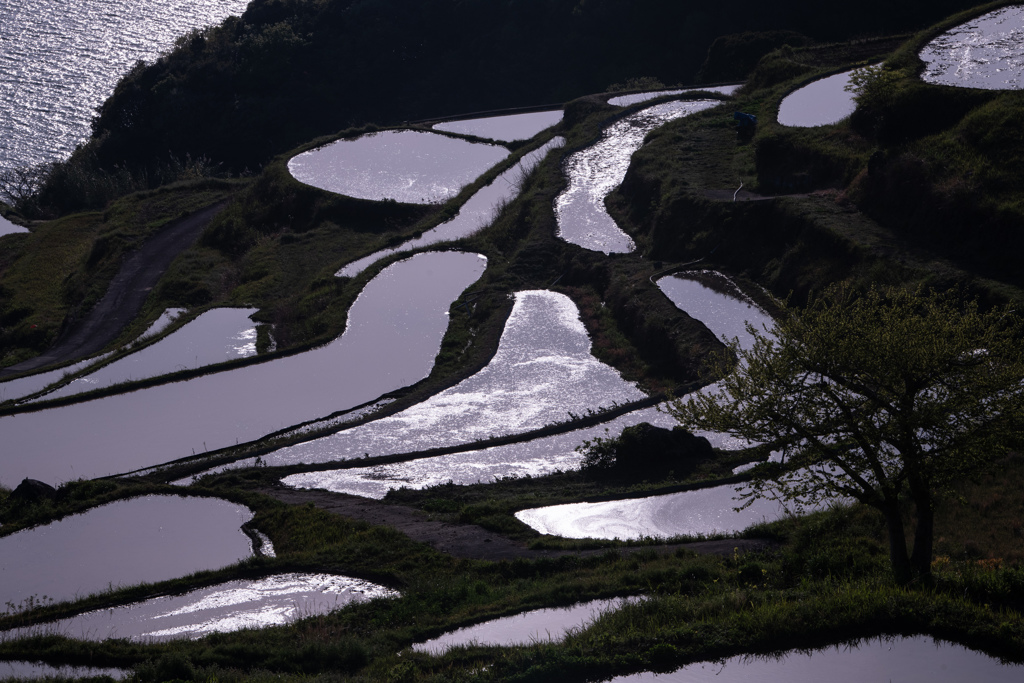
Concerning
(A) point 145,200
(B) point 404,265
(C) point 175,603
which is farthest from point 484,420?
(A) point 145,200

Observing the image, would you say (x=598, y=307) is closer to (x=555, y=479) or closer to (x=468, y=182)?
(x=555, y=479)

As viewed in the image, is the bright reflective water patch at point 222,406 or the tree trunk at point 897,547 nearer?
the tree trunk at point 897,547

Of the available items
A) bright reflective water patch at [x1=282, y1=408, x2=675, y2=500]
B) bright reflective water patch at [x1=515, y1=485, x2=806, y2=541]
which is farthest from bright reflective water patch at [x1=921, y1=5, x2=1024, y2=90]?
bright reflective water patch at [x1=515, y1=485, x2=806, y2=541]

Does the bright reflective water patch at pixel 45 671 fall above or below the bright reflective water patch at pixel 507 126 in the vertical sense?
below

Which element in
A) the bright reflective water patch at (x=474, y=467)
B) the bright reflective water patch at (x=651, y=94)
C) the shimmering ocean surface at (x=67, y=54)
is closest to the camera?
the bright reflective water patch at (x=474, y=467)

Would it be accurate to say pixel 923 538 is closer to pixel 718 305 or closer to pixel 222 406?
pixel 718 305

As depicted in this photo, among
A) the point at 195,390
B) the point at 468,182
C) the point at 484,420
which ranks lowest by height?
the point at 484,420

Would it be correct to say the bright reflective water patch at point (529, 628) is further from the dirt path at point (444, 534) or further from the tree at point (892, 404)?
the tree at point (892, 404)

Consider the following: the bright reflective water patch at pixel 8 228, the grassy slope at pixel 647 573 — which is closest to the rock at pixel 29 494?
the grassy slope at pixel 647 573

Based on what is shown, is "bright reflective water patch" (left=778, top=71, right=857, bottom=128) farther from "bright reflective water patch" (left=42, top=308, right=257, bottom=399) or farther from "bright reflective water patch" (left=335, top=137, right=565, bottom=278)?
"bright reflective water patch" (left=42, top=308, right=257, bottom=399)
